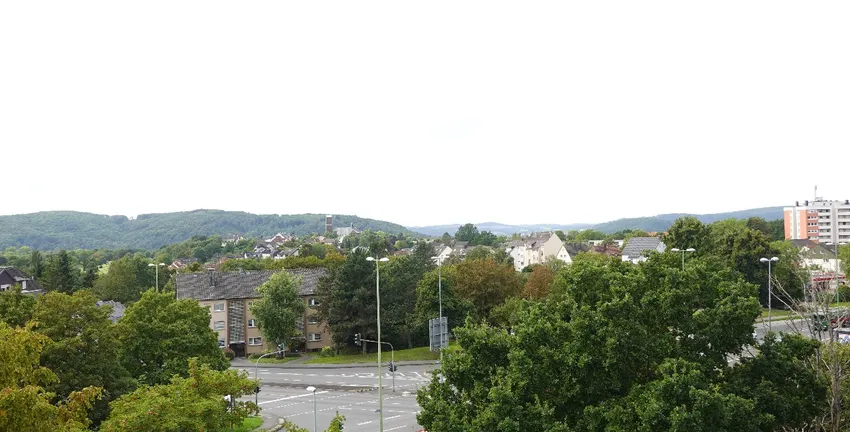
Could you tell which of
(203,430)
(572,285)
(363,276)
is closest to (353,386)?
(363,276)

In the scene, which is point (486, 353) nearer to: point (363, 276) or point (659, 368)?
point (659, 368)

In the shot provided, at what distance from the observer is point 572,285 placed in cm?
2184

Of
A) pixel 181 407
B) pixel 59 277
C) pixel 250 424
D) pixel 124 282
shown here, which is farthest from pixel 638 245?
pixel 181 407

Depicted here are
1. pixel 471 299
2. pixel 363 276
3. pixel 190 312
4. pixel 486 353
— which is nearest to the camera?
pixel 486 353

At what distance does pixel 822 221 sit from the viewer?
7082 inches

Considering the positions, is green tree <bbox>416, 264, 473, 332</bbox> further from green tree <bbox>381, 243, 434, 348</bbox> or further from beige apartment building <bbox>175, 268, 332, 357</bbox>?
beige apartment building <bbox>175, 268, 332, 357</bbox>

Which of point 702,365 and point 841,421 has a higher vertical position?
point 702,365

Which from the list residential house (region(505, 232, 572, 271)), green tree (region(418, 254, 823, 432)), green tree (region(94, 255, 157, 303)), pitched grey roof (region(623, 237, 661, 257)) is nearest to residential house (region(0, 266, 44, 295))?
green tree (region(94, 255, 157, 303))

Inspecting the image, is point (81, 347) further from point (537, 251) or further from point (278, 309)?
point (537, 251)

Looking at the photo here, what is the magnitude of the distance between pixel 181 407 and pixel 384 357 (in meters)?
38.4

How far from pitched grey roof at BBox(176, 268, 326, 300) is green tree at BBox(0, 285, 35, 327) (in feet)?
123

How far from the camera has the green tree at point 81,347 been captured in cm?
2898

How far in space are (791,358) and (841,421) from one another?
114 inches

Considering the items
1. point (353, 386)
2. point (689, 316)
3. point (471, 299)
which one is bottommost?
point (353, 386)
